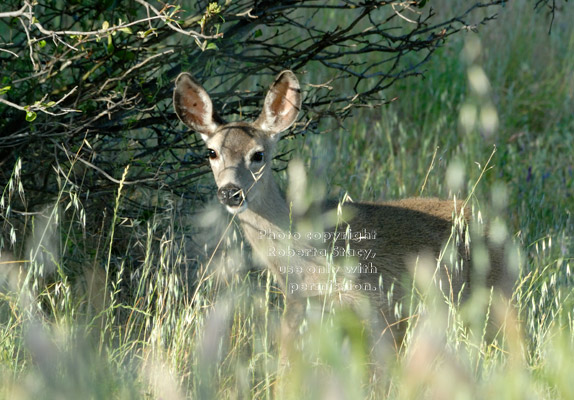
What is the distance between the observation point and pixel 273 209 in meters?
4.98

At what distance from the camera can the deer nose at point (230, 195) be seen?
449cm

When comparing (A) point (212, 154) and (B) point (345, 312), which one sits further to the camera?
(A) point (212, 154)

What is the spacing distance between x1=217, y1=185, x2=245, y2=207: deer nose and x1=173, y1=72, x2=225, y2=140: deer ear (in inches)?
26.7

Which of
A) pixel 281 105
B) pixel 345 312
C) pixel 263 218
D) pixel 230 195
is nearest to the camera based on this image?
pixel 345 312

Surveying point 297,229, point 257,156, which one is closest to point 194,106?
point 257,156

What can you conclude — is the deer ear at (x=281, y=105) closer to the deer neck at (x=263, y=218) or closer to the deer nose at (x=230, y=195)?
the deer neck at (x=263, y=218)

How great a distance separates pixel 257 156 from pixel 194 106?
512 mm

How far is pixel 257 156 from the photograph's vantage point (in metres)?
4.96

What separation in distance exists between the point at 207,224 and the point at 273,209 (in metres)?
0.98

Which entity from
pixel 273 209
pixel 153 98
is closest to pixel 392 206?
pixel 273 209

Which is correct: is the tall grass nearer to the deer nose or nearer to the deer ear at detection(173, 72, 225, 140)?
the deer nose

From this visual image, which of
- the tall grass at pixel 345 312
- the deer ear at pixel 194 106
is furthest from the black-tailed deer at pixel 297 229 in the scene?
the tall grass at pixel 345 312

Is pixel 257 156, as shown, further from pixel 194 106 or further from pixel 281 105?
pixel 194 106

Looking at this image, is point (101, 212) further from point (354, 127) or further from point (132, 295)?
point (354, 127)
